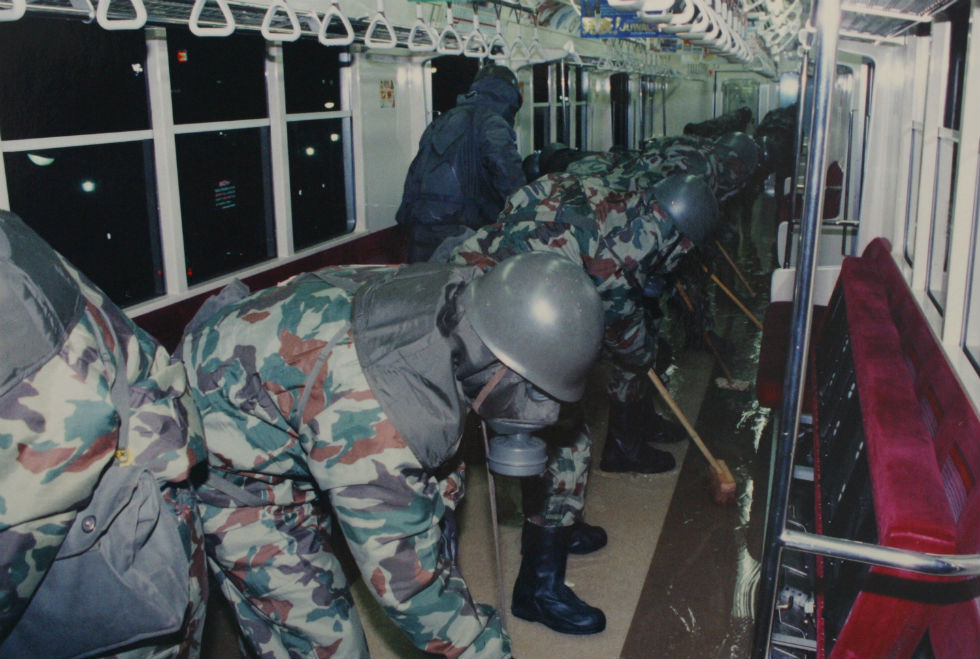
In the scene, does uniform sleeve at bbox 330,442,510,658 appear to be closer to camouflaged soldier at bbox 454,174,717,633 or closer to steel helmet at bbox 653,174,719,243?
camouflaged soldier at bbox 454,174,717,633

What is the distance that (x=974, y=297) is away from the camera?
7.89 feet

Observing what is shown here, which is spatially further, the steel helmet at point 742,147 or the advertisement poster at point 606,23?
the steel helmet at point 742,147

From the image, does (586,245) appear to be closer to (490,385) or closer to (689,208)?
(689,208)

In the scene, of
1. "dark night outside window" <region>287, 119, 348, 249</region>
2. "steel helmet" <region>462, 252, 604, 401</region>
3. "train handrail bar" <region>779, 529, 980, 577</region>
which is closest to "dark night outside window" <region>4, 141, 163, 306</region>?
"dark night outside window" <region>287, 119, 348, 249</region>

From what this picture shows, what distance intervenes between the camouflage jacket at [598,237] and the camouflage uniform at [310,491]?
4.27 feet

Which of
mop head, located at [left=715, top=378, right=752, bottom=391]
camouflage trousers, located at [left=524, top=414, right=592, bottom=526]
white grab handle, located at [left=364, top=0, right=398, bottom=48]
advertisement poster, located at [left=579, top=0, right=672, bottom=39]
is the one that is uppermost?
advertisement poster, located at [left=579, top=0, right=672, bottom=39]

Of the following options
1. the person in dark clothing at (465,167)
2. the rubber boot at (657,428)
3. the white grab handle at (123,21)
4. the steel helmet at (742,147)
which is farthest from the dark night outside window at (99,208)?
the steel helmet at (742,147)

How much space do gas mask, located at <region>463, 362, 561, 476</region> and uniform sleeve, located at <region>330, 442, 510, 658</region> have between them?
190 mm

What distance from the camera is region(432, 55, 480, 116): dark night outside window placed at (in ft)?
24.4

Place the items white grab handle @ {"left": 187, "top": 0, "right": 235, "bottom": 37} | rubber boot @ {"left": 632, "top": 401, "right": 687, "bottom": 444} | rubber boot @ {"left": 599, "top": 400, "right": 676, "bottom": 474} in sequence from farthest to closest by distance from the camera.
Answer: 1. rubber boot @ {"left": 632, "top": 401, "right": 687, "bottom": 444}
2. rubber boot @ {"left": 599, "top": 400, "right": 676, "bottom": 474}
3. white grab handle @ {"left": 187, "top": 0, "right": 235, "bottom": 37}

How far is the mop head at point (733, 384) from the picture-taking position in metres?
5.99

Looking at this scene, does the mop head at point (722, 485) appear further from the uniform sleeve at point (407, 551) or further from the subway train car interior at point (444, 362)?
the uniform sleeve at point (407, 551)

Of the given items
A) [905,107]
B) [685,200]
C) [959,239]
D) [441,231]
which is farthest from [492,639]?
[441,231]

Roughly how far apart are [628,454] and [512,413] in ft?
9.11
